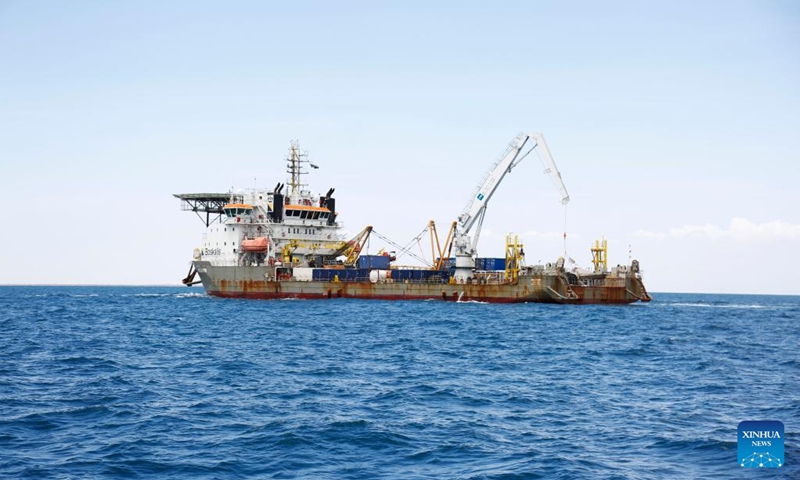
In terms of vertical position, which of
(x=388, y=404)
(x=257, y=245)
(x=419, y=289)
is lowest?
(x=388, y=404)

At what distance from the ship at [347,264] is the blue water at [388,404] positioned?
33.1m

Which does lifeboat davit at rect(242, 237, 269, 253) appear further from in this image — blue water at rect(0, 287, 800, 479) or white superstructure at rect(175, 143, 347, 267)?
blue water at rect(0, 287, 800, 479)

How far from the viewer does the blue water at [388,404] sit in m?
18.2

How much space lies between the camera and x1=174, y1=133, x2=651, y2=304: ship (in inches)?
3275

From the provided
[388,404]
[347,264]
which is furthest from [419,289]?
[388,404]

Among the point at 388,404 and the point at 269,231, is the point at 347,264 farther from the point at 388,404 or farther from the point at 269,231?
the point at 388,404

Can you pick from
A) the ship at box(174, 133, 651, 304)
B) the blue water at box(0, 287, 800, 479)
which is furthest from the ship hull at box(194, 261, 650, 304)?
the blue water at box(0, 287, 800, 479)

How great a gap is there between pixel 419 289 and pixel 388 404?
63278 mm

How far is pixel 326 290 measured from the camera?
90.2m

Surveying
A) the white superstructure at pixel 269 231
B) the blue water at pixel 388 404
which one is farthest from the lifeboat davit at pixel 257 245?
the blue water at pixel 388 404

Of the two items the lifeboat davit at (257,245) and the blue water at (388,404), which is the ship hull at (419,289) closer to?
the lifeboat davit at (257,245)

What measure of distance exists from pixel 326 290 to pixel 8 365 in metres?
57.1

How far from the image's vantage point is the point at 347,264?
317 feet

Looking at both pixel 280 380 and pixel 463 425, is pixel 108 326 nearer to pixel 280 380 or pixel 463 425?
pixel 280 380
